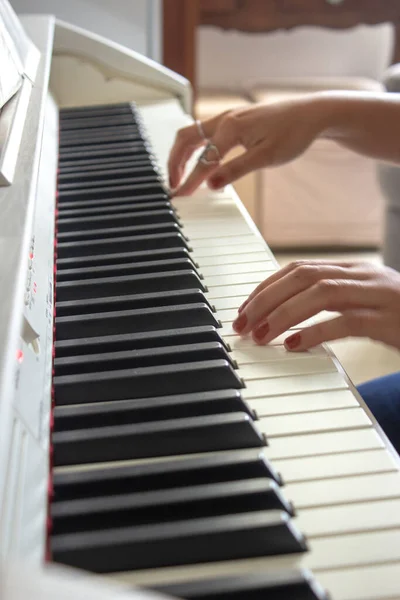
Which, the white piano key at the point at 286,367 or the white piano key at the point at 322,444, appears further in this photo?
the white piano key at the point at 286,367

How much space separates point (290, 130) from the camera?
3.55 feet

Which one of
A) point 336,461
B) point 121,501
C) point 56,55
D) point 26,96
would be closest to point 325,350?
point 336,461

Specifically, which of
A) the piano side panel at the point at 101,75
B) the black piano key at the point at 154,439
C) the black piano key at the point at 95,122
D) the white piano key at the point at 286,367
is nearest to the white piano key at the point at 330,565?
the black piano key at the point at 154,439

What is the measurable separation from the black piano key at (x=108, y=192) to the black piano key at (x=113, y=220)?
0.21ft

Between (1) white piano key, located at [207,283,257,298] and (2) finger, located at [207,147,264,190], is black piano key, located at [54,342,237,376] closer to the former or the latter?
(1) white piano key, located at [207,283,257,298]

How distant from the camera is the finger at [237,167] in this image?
109 centimetres

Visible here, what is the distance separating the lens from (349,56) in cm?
298

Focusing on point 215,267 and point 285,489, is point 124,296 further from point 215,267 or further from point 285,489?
point 285,489

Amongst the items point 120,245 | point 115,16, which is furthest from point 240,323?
point 115,16

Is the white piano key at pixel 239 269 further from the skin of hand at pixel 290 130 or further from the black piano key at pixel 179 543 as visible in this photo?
the black piano key at pixel 179 543

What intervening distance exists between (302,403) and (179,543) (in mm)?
206

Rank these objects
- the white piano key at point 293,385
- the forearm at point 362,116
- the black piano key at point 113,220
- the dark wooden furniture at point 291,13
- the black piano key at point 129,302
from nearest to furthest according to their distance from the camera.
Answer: the white piano key at point 293,385 < the black piano key at point 129,302 < the black piano key at point 113,220 < the forearm at point 362,116 < the dark wooden furniture at point 291,13

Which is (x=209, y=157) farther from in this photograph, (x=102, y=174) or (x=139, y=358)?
(x=139, y=358)

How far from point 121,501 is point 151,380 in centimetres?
15
